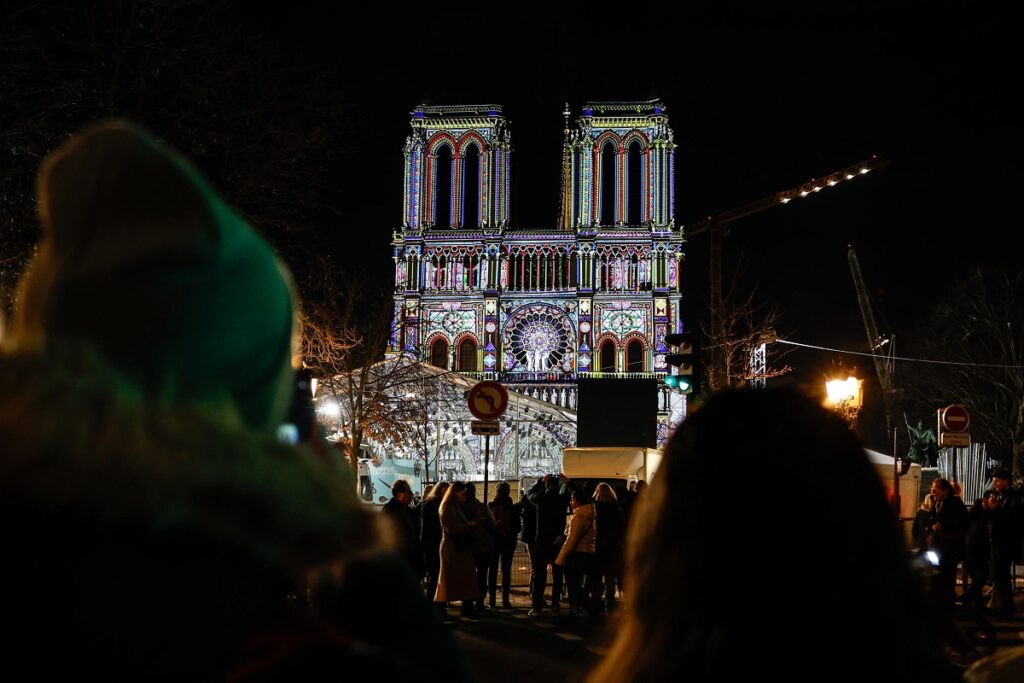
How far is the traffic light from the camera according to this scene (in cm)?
1337

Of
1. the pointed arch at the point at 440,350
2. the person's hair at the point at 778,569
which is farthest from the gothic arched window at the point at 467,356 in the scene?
the person's hair at the point at 778,569

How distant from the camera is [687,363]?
44.1 ft

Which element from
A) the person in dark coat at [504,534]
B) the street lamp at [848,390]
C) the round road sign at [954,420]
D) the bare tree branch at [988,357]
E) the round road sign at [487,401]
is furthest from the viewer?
the bare tree branch at [988,357]

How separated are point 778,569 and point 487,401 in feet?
41.3

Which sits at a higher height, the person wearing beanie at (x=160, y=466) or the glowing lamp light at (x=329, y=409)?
the glowing lamp light at (x=329, y=409)

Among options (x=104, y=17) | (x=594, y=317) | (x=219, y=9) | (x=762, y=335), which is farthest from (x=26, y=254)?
(x=594, y=317)

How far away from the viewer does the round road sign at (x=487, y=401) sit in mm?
13789

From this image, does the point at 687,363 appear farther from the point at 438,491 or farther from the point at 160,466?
the point at 160,466

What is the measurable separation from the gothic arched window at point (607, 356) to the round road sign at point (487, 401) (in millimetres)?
48242

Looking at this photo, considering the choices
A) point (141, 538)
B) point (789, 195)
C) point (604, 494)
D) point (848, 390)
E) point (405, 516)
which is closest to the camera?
point (141, 538)

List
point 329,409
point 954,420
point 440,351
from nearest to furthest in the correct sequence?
1. point 954,420
2. point 329,409
3. point 440,351

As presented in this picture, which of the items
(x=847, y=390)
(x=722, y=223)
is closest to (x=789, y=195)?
(x=722, y=223)

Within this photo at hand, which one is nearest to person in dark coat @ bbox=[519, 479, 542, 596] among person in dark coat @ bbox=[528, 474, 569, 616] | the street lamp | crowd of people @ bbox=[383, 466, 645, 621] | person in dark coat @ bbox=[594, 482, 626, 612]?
crowd of people @ bbox=[383, 466, 645, 621]

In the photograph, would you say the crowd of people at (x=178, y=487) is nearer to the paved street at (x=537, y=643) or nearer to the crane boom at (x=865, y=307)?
the paved street at (x=537, y=643)
